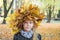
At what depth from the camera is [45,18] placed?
7.65 ft

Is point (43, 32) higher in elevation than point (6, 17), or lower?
lower

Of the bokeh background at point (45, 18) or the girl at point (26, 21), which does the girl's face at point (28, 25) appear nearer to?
the girl at point (26, 21)

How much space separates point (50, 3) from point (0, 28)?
1.69 feet

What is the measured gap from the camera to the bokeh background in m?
2.31

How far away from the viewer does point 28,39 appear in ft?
7.38

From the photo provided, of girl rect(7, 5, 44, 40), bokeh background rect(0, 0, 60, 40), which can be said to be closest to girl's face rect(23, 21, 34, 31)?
girl rect(7, 5, 44, 40)

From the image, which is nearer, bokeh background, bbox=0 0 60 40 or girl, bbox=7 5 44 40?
girl, bbox=7 5 44 40

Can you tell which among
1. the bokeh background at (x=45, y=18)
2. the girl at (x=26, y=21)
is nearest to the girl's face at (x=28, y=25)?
the girl at (x=26, y=21)

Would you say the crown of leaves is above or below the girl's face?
above

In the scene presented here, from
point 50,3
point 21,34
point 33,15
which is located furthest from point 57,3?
point 21,34

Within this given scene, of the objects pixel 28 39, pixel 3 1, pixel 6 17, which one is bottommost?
pixel 28 39

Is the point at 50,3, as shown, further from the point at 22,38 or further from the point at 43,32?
the point at 22,38

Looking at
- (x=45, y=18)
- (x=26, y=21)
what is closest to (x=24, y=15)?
(x=26, y=21)

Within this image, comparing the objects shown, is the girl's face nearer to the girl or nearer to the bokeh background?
the girl
